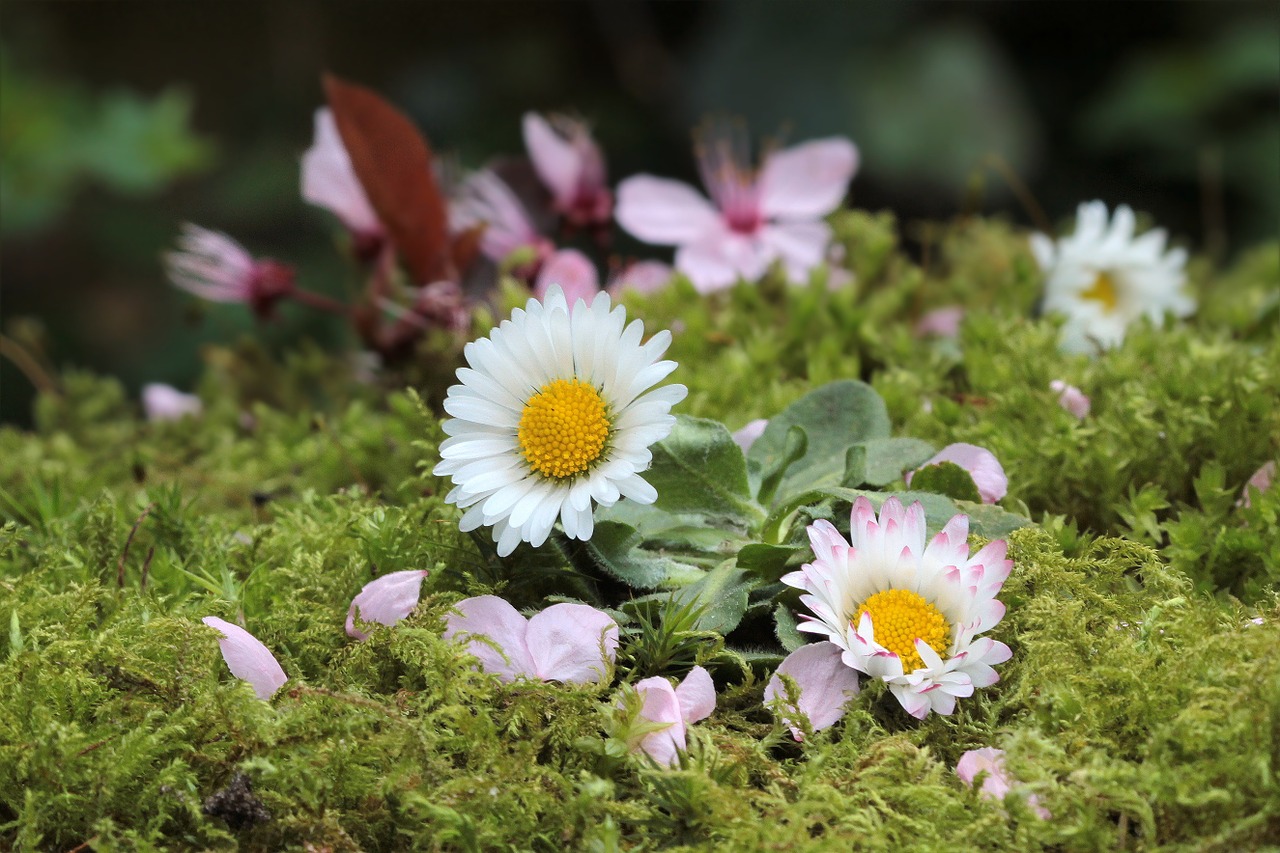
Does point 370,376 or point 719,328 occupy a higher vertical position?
point 719,328

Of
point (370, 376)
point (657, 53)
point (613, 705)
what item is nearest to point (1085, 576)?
point (613, 705)

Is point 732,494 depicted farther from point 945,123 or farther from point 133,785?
point 945,123

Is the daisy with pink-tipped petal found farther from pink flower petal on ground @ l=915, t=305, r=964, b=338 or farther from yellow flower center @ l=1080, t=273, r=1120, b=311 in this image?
yellow flower center @ l=1080, t=273, r=1120, b=311

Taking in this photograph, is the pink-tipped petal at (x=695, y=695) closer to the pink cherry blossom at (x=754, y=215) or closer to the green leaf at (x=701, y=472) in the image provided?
the green leaf at (x=701, y=472)

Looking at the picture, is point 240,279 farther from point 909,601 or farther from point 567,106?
point 567,106

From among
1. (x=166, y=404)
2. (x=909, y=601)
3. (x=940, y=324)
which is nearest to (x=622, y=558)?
(x=909, y=601)

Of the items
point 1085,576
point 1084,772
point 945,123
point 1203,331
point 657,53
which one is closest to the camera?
point 1084,772

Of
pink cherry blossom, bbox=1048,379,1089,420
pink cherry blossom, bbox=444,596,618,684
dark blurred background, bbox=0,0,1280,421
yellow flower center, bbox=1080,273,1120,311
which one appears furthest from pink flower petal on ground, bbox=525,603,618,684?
dark blurred background, bbox=0,0,1280,421
